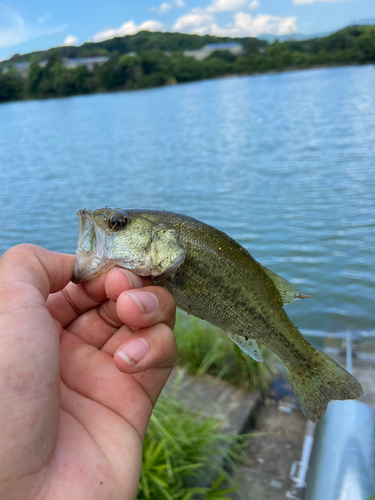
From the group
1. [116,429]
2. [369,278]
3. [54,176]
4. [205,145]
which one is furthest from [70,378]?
[205,145]

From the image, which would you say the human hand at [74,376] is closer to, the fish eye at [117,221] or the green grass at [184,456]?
the fish eye at [117,221]

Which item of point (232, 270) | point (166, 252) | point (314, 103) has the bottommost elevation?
point (232, 270)

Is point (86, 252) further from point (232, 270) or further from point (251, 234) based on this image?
point (251, 234)

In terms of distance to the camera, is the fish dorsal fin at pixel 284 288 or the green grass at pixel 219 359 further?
the green grass at pixel 219 359

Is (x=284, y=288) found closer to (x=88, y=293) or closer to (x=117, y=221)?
(x=117, y=221)

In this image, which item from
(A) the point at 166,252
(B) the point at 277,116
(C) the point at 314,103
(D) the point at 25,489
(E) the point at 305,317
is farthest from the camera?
(C) the point at 314,103

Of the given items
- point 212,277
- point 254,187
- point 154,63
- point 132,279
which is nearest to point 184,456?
point 212,277

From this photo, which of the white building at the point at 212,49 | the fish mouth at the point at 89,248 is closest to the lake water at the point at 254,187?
the fish mouth at the point at 89,248
